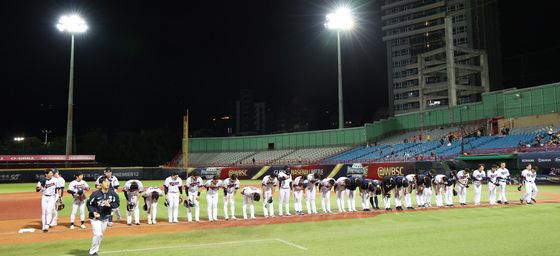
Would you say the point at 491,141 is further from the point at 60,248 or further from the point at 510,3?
the point at 510,3

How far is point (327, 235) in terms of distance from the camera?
43.3 feet

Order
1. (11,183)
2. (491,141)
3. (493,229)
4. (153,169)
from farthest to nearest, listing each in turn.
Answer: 1. (153,169)
2. (11,183)
3. (491,141)
4. (493,229)

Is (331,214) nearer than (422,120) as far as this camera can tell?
Yes

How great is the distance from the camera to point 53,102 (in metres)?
84.8

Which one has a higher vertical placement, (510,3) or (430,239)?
(510,3)

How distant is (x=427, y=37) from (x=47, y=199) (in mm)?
104232

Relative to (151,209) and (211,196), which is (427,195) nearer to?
(211,196)

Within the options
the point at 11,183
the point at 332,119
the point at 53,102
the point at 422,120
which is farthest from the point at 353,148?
the point at 332,119

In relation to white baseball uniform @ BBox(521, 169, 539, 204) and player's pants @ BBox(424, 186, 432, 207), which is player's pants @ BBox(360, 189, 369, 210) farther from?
white baseball uniform @ BBox(521, 169, 539, 204)

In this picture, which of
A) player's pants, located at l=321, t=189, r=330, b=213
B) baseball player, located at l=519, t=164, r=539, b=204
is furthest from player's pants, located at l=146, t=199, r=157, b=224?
baseball player, located at l=519, t=164, r=539, b=204

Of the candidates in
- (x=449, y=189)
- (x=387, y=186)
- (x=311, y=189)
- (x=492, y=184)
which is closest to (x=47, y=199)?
(x=311, y=189)

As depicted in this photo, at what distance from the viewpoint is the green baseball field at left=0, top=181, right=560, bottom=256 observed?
35.8ft

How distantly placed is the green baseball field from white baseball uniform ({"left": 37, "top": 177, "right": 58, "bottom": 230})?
0.51 metres

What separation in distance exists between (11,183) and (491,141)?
52459mm
